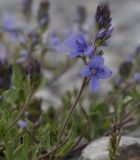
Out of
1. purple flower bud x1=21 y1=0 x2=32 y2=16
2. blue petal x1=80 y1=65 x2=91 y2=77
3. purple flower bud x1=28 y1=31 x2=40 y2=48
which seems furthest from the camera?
purple flower bud x1=21 y1=0 x2=32 y2=16

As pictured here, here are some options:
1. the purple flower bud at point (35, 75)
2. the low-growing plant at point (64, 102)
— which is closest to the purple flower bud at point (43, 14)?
the low-growing plant at point (64, 102)

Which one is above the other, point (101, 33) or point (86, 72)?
point (101, 33)

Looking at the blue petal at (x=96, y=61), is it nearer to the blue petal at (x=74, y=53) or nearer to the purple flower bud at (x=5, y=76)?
the blue petal at (x=74, y=53)

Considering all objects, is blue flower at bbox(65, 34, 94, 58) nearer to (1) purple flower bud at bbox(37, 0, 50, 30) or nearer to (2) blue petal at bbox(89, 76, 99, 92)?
(2) blue petal at bbox(89, 76, 99, 92)

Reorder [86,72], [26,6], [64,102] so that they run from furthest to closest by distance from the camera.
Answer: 1. [26,6]
2. [64,102]
3. [86,72]

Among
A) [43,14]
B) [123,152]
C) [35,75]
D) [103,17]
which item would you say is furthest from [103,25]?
[43,14]

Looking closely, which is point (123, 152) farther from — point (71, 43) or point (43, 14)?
point (43, 14)

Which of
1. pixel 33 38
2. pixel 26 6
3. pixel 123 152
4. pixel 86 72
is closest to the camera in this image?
pixel 86 72

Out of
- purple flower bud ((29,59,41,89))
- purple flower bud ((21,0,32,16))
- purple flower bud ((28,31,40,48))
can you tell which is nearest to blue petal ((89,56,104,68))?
purple flower bud ((29,59,41,89))

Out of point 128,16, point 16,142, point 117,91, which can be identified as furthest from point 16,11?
point 16,142
